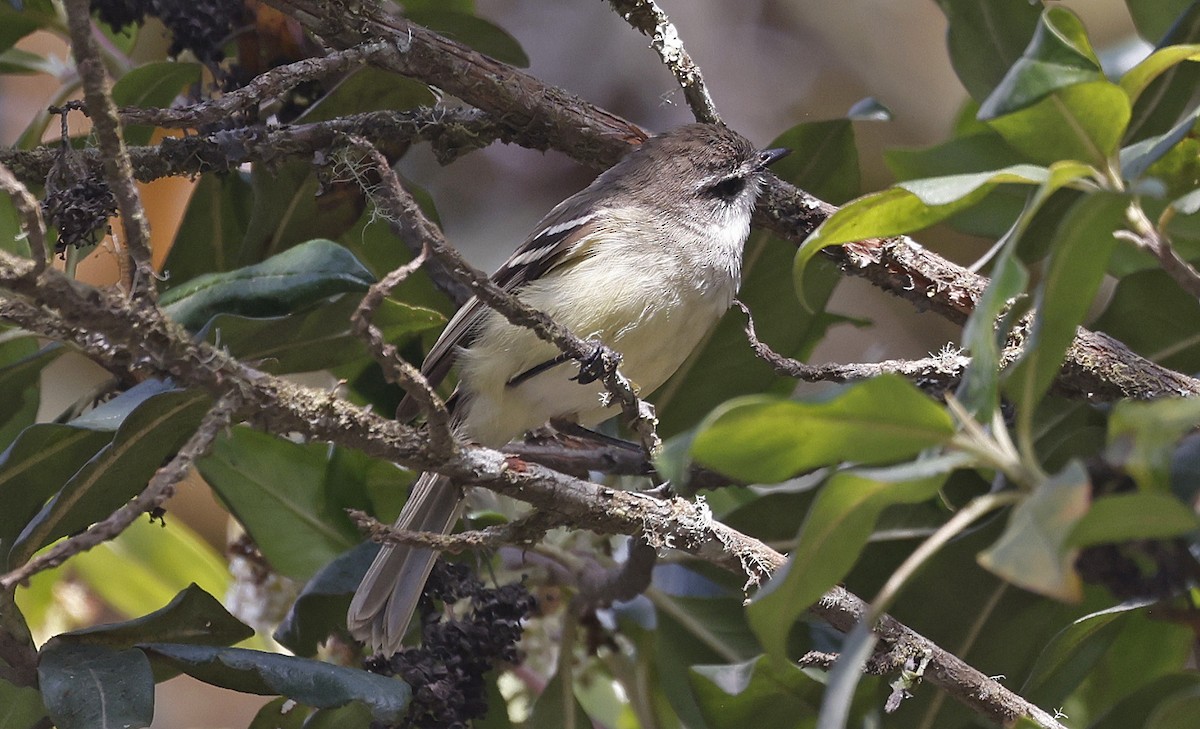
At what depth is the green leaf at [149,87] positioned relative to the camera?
9.52 ft

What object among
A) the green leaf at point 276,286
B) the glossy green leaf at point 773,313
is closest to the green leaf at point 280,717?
the green leaf at point 276,286

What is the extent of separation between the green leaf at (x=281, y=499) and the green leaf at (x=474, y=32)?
1161 millimetres

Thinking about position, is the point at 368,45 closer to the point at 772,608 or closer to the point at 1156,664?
the point at 772,608

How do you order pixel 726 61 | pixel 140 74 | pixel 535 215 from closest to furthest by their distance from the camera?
pixel 140 74 < pixel 535 215 < pixel 726 61

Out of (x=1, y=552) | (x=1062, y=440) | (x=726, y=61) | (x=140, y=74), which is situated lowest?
(x=1, y=552)

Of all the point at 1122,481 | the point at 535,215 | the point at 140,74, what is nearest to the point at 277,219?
the point at 140,74

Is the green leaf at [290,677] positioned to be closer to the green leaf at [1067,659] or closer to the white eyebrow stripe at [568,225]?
the green leaf at [1067,659]

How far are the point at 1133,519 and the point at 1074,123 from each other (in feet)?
2.43

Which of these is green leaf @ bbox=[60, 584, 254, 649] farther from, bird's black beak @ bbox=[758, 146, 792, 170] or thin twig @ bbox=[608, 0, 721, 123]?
bird's black beak @ bbox=[758, 146, 792, 170]

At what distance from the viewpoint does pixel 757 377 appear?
115 inches

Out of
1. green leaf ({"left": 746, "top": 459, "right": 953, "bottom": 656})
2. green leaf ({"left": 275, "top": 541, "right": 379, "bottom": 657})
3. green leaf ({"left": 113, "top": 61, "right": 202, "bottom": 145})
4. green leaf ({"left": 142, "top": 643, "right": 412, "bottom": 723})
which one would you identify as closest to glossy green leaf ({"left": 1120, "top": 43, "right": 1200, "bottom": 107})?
green leaf ({"left": 746, "top": 459, "right": 953, "bottom": 656})

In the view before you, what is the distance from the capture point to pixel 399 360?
154 centimetres

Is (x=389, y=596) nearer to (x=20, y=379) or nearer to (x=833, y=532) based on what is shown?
(x=20, y=379)

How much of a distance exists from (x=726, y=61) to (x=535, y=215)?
61.8 inches
